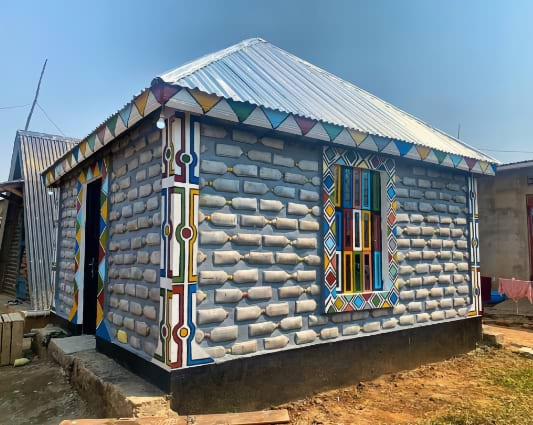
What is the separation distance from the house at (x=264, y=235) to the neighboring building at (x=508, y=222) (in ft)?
15.3

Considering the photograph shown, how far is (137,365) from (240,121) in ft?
8.59

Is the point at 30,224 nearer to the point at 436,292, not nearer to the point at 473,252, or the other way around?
the point at 436,292

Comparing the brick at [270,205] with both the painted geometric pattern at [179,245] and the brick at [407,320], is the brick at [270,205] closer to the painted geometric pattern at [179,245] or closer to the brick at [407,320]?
the painted geometric pattern at [179,245]

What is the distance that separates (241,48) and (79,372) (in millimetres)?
4541

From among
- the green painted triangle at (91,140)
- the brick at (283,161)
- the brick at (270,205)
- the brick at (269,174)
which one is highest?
the green painted triangle at (91,140)

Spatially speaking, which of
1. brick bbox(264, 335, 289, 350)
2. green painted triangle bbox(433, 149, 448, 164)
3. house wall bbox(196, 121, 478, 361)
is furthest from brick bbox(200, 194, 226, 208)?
green painted triangle bbox(433, 149, 448, 164)

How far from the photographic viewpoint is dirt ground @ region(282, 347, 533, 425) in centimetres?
402

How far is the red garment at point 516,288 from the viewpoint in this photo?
908cm

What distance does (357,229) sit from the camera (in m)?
5.14

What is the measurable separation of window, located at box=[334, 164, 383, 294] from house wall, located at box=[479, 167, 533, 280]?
6.80 meters

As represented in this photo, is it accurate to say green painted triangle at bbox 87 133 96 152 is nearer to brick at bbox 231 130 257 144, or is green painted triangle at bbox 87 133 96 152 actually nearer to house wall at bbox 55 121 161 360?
house wall at bbox 55 121 161 360

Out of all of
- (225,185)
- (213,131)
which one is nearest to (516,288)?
(225,185)

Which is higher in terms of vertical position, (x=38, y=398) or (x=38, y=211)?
(x=38, y=211)

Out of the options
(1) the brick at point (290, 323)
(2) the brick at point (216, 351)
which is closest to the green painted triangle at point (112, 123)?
(2) the brick at point (216, 351)
